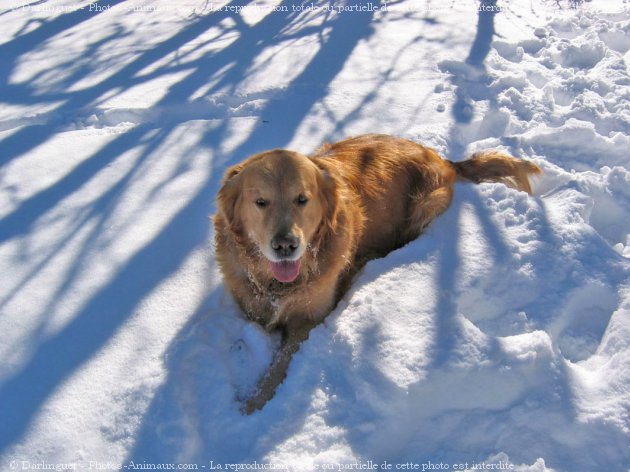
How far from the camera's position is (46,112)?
5.05 metres

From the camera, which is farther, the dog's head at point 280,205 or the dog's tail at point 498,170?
the dog's tail at point 498,170

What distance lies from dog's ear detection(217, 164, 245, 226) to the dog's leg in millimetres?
835

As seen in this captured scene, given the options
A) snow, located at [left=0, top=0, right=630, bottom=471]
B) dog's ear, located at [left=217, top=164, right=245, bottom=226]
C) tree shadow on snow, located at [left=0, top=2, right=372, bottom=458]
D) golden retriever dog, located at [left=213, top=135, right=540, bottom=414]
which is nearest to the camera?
snow, located at [left=0, top=0, right=630, bottom=471]

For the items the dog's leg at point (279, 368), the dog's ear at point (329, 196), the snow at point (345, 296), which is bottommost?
the dog's leg at point (279, 368)

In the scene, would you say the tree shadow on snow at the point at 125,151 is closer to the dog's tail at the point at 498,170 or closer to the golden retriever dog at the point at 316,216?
the golden retriever dog at the point at 316,216

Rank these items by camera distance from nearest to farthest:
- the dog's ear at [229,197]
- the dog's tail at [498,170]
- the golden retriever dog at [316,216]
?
the golden retriever dog at [316,216] → the dog's ear at [229,197] → the dog's tail at [498,170]

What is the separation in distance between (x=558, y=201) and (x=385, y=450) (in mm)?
2510

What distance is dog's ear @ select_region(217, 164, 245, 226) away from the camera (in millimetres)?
3182

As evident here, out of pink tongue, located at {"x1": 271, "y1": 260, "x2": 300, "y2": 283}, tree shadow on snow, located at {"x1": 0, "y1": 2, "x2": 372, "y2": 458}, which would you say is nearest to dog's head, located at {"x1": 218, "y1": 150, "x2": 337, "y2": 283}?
pink tongue, located at {"x1": 271, "y1": 260, "x2": 300, "y2": 283}

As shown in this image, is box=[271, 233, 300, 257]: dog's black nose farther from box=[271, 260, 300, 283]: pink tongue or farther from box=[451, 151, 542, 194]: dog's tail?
box=[451, 151, 542, 194]: dog's tail

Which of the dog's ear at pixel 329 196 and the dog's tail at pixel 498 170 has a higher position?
the dog's ear at pixel 329 196

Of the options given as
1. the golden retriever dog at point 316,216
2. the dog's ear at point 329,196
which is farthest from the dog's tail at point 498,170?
the dog's ear at point 329,196

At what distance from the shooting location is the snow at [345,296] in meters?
2.39

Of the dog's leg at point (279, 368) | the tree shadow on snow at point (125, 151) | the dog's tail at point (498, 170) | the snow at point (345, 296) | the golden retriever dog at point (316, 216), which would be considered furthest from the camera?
the dog's tail at point (498, 170)
